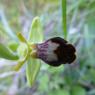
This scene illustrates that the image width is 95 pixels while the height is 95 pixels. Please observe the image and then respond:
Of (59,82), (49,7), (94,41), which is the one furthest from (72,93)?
(49,7)

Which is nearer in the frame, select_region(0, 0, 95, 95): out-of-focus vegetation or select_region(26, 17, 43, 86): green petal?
select_region(26, 17, 43, 86): green petal

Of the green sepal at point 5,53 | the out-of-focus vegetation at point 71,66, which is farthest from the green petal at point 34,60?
the out-of-focus vegetation at point 71,66

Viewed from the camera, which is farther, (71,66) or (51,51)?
(71,66)

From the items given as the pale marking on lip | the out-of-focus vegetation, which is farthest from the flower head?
the out-of-focus vegetation

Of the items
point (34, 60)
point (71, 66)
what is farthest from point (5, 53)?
point (71, 66)

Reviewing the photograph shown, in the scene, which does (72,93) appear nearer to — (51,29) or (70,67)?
(70,67)

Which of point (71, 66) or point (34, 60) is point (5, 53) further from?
point (71, 66)

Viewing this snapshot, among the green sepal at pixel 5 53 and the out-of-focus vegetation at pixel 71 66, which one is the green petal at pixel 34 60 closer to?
the green sepal at pixel 5 53

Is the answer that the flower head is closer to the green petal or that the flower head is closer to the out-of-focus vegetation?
the green petal

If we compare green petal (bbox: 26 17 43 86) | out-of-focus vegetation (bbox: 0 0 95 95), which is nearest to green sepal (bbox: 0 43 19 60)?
green petal (bbox: 26 17 43 86)
